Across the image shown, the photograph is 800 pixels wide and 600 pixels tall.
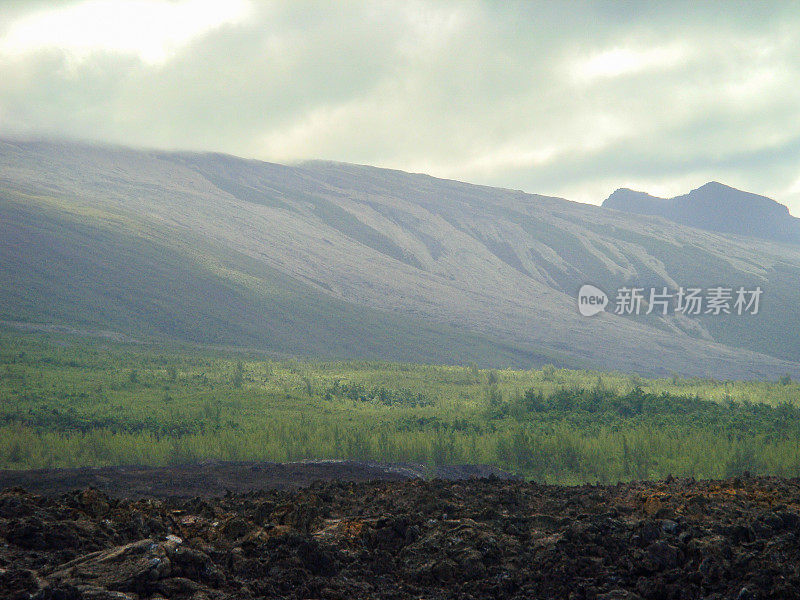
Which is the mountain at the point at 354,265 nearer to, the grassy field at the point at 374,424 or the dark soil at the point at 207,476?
the grassy field at the point at 374,424

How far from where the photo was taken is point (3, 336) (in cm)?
4534

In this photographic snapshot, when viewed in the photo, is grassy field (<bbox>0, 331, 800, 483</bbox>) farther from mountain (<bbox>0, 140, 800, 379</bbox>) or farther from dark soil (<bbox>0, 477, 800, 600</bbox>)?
mountain (<bbox>0, 140, 800, 379</bbox>)

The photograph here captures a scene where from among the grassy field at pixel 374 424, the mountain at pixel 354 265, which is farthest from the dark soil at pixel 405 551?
the mountain at pixel 354 265

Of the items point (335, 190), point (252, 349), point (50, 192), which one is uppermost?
point (335, 190)

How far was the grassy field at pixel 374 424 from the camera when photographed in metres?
19.6

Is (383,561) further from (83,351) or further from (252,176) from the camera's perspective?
(252,176)

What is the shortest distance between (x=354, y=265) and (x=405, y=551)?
9297cm

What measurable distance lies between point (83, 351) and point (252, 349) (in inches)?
853

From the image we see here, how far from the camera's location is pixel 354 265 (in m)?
99.2

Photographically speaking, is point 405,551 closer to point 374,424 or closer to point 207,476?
point 207,476

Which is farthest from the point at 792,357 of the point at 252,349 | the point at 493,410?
the point at 493,410

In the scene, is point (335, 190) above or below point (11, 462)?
above

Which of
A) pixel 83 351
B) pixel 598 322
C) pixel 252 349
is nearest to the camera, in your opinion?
pixel 83 351

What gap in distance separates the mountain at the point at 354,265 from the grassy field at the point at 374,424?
97.0ft
